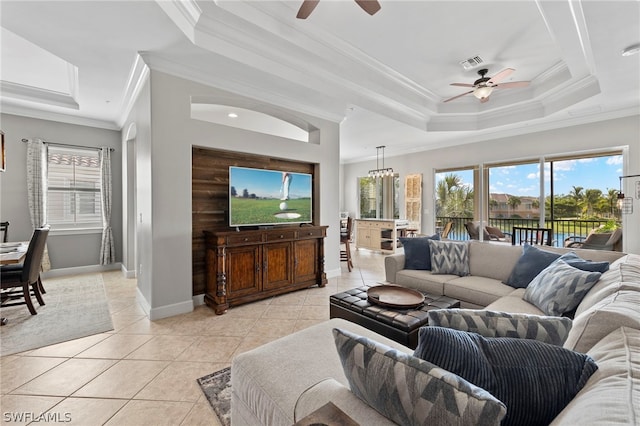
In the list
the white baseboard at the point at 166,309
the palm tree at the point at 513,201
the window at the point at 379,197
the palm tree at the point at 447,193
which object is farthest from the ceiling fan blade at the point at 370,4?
the window at the point at 379,197

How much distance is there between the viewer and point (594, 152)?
4957mm

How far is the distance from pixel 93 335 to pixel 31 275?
1.18m

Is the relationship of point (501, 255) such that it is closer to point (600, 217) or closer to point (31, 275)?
point (600, 217)

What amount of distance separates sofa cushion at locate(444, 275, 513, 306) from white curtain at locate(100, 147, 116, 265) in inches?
223

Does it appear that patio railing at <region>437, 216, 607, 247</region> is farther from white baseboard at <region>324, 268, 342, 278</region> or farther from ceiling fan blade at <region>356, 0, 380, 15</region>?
ceiling fan blade at <region>356, 0, 380, 15</region>

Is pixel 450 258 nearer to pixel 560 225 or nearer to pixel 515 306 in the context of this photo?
pixel 515 306

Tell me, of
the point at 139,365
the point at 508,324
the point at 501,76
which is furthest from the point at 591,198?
the point at 139,365

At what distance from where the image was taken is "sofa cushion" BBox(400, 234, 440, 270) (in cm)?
342

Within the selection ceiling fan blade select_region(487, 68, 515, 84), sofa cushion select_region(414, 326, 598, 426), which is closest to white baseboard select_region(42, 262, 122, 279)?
sofa cushion select_region(414, 326, 598, 426)

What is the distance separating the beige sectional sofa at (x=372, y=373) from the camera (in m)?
0.67

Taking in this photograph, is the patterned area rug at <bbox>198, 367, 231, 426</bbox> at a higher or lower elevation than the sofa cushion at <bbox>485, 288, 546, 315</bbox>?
lower

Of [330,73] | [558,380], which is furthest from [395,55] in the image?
[558,380]

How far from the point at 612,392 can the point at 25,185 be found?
6756 mm

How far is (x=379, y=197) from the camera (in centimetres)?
902
